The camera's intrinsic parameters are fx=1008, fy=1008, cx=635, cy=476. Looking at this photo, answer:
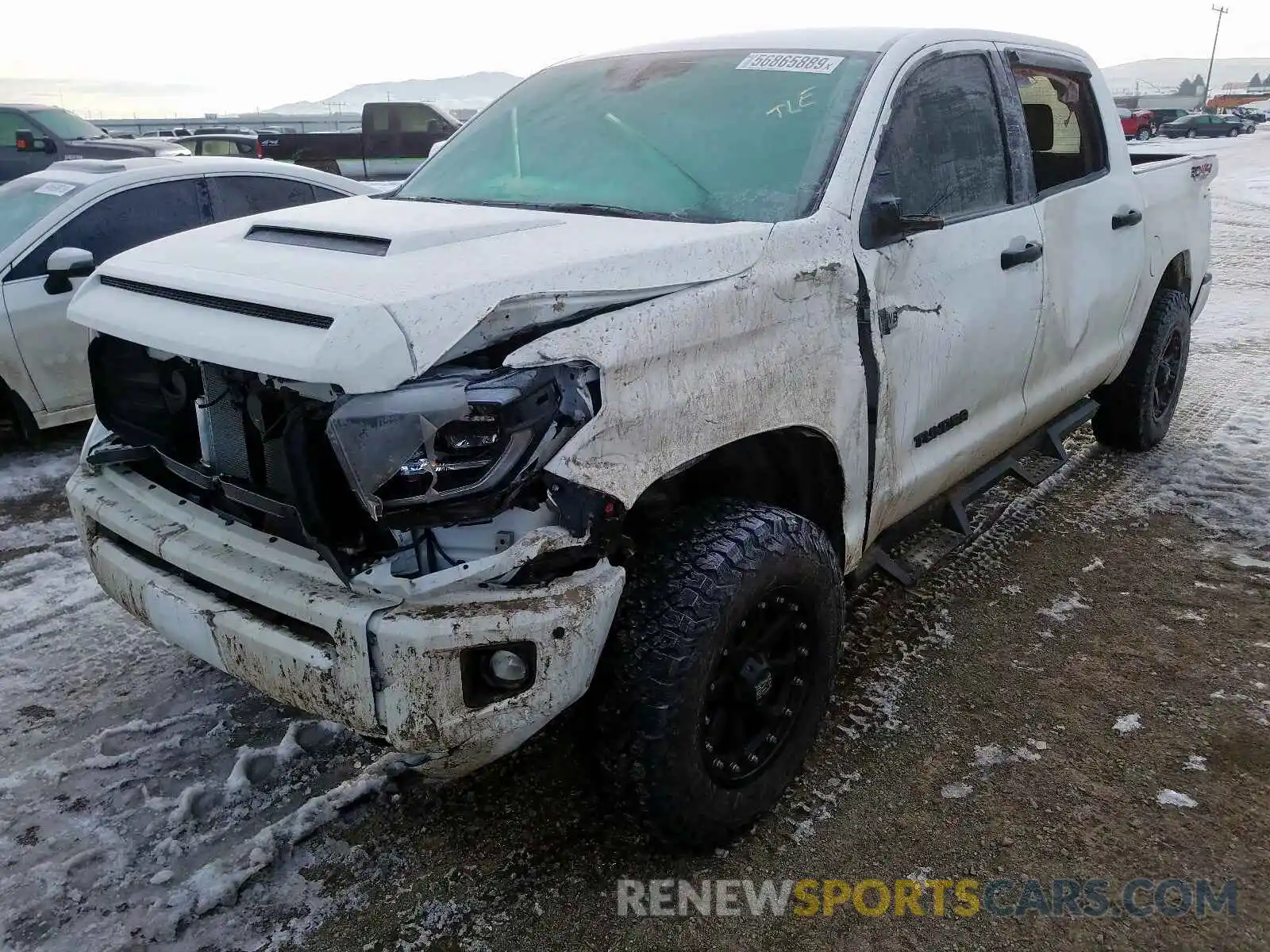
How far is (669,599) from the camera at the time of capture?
2.18 metres

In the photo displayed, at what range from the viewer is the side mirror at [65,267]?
498 cm

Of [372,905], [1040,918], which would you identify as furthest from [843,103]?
[372,905]

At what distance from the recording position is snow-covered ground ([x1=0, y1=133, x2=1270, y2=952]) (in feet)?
7.46

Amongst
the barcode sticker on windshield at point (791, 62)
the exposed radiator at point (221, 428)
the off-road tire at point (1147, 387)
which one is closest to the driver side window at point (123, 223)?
the exposed radiator at point (221, 428)

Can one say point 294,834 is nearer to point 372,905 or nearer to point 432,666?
point 372,905

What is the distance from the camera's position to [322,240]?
2432 millimetres

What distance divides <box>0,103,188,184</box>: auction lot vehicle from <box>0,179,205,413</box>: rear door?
8.89 meters

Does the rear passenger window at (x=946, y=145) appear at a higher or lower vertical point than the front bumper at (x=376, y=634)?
higher

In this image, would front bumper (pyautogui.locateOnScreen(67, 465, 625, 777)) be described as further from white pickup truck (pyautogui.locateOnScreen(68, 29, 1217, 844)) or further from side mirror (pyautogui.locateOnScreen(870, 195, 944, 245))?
side mirror (pyautogui.locateOnScreen(870, 195, 944, 245))

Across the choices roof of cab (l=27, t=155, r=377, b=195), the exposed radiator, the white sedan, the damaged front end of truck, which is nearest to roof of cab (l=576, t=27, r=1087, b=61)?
the damaged front end of truck

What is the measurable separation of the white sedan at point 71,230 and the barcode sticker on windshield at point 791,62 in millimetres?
2994

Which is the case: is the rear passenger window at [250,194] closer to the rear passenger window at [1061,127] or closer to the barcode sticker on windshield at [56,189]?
the barcode sticker on windshield at [56,189]

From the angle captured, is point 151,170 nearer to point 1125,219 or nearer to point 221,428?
point 221,428

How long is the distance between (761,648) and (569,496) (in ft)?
2.46
